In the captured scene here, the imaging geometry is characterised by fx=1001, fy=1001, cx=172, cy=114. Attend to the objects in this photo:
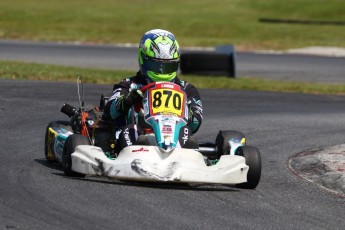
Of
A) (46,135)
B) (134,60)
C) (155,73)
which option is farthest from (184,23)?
(155,73)

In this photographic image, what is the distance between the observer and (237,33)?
3869 centimetres

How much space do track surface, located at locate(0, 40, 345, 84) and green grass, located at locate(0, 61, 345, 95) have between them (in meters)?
2.42

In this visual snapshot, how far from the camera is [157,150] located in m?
8.60

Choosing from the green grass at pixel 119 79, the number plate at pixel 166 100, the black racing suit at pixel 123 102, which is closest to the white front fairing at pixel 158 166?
the number plate at pixel 166 100

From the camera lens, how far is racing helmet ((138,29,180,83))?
988 cm

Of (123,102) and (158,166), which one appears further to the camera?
(123,102)

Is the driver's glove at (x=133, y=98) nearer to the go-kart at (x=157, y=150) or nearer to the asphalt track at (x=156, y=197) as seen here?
the go-kart at (x=157, y=150)

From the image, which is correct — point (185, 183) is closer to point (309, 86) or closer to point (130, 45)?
point (309, 86)

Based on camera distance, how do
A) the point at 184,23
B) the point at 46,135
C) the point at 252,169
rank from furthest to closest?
the point at 184,23
the point at 46,135
the point at 252,169

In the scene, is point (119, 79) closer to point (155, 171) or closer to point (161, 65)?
point (161, 65)

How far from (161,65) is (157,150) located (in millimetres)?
1507

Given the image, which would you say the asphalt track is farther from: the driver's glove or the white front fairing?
the driver's glove

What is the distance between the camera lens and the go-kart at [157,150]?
8.41 meters

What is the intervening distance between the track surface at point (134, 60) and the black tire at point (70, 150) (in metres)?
14.6
